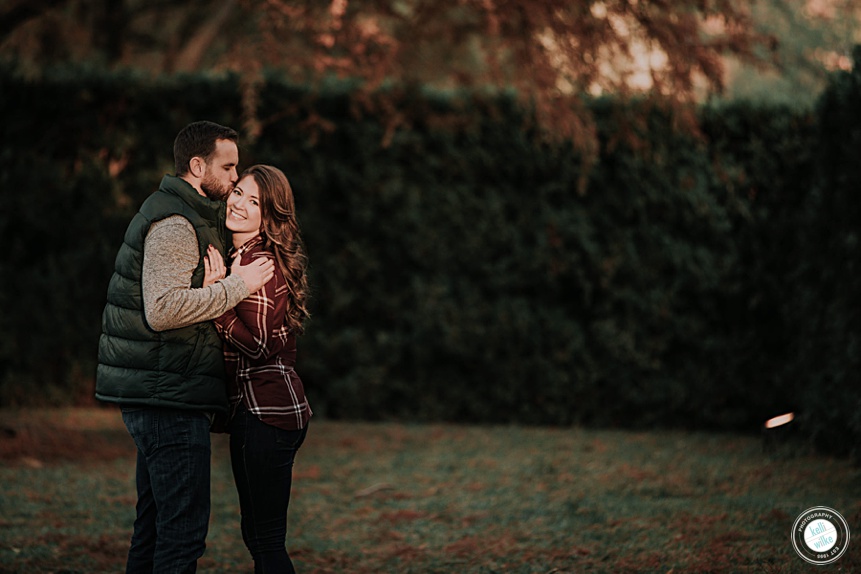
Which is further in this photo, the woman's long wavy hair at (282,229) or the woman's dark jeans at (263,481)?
the woman's long wavy hair at (282,229)

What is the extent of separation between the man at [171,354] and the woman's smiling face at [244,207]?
0.14 m

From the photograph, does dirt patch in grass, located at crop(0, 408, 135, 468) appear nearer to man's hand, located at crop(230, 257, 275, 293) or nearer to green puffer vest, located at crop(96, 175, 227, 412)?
green puffer vest, located at crop(96, 175, 227, 412)

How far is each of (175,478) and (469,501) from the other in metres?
3.15

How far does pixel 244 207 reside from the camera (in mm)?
3619

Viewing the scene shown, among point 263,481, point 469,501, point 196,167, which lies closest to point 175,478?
point 263,481

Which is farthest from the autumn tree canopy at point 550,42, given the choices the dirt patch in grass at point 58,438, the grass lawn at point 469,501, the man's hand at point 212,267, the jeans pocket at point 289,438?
the jeans pocket at point 289,438

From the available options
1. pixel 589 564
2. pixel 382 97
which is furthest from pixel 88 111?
pixel 589 564

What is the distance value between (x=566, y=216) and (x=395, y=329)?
1977 millimetres

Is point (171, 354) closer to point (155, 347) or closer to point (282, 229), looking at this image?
point (155, 347)

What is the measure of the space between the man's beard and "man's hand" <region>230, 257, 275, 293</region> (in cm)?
27

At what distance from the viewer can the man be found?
337 cm

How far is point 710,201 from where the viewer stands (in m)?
8.82

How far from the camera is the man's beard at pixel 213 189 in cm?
358

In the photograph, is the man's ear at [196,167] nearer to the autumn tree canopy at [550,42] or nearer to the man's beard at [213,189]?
the man's beard at [213,189]
